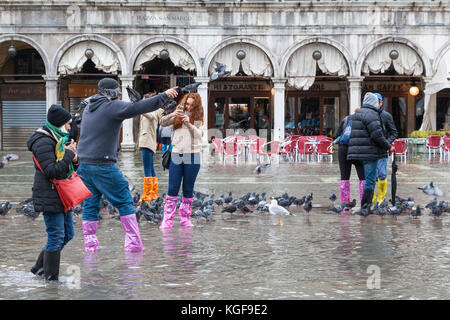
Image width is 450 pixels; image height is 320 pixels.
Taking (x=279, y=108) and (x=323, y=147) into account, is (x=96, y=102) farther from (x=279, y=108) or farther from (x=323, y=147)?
(x=279, y=108)

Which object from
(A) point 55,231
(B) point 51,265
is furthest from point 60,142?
(B) point 51,265

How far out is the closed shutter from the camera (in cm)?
3181

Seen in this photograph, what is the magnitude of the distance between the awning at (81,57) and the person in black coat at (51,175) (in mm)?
23040

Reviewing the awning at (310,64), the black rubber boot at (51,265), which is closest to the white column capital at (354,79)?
the awning at (310,64)

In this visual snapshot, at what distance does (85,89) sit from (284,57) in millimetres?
8511

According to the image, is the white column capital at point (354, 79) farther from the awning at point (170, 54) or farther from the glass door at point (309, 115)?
the awning at point (170, 54)

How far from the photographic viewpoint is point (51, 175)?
6684 millimetres

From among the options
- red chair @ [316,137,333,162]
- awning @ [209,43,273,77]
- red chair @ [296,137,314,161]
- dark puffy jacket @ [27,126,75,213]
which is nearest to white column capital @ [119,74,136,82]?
awning @ [209,43,273,77]

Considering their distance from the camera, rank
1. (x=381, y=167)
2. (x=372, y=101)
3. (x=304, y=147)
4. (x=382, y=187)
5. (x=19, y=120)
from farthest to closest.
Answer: (x=19, y=120)
(x=304, y=147)
(x=382, y=187)
(x=381, y=167)
(x=372, y=101)

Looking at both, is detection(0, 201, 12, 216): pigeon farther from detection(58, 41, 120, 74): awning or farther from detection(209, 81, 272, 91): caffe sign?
detection(209, 81, 272, 91): caffe sign

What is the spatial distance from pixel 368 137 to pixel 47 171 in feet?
19.2

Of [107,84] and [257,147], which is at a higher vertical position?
[107,84]

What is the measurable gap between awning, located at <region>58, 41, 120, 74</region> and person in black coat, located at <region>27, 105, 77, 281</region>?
23.0 meters

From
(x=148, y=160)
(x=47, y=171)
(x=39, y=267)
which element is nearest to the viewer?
(x=47, y=171)
